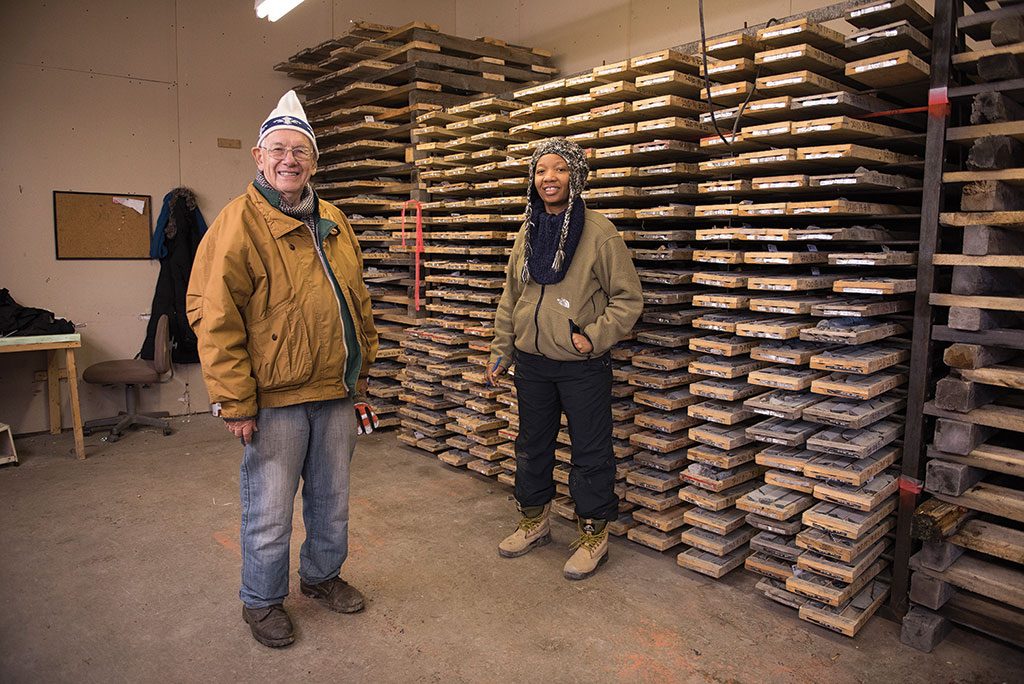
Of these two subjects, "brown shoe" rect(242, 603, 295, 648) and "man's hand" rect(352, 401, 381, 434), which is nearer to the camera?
"brown shoe" rect(242, 603, 295, 648)

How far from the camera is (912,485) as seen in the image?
11.2ft

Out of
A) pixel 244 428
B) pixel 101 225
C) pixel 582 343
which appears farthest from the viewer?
pixel 101 225

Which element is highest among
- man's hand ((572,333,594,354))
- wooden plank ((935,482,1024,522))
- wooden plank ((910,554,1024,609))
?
man's hand ((572,333,594,354))

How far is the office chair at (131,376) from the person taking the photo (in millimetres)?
A: 6586

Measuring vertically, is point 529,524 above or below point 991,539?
below

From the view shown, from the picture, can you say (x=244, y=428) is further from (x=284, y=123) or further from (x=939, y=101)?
(x=939, y=101)

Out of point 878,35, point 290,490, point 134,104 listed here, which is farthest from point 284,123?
point 134,104

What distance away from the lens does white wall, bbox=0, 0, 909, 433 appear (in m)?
6.63

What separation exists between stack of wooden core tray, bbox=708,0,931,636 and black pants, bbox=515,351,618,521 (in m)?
0.54

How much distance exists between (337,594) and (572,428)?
1.46m

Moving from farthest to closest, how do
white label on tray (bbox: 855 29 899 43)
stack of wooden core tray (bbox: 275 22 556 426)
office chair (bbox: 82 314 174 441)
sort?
office chair (bbox: 82 314 174 441)
stack of wooden core tray (bbox: 275 22 556 426)
white label on tray (bbox: 855 29 899 43)

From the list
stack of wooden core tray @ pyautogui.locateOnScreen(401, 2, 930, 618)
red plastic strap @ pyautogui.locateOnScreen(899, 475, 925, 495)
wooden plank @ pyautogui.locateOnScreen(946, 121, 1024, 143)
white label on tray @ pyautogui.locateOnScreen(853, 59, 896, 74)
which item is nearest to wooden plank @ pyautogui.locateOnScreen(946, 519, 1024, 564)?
red plastic strap @ pyautogui.locateOnScreen(899, 475, 925, 495)

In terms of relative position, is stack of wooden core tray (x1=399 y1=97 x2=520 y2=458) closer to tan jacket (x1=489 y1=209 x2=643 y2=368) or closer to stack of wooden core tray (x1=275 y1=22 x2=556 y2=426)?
stack of wooden core tray (x1=275 y1=22 x2=556 y2=426)

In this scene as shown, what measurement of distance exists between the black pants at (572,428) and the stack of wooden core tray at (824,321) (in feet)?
1.78
